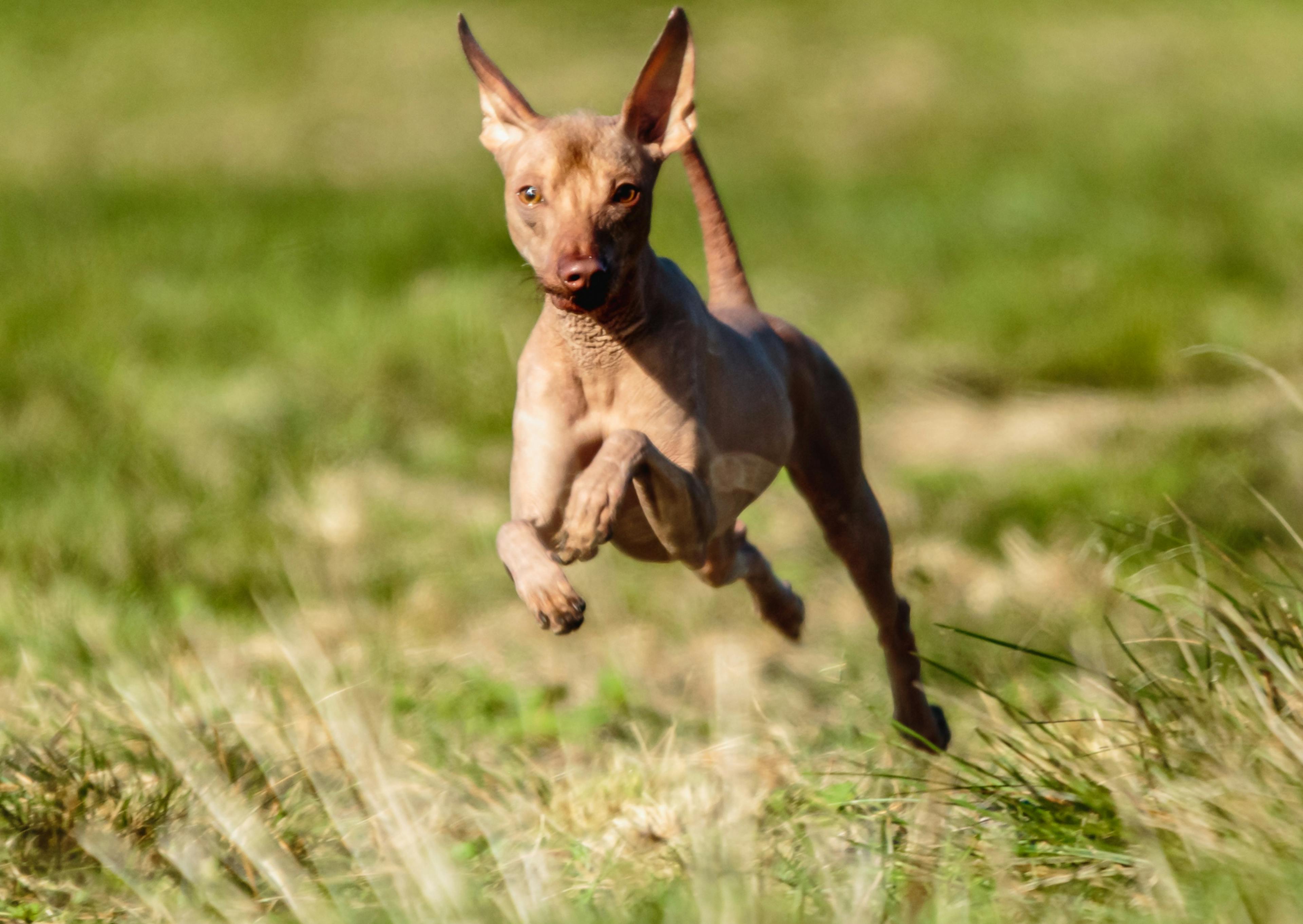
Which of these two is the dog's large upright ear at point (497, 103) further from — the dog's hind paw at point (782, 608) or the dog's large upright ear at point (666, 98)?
the dog's hind paw at point (782, 608)

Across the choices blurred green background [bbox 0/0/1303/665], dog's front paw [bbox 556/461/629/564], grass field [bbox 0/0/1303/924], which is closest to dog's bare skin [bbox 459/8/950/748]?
dog's front paw [bbox 556/461/629/564]

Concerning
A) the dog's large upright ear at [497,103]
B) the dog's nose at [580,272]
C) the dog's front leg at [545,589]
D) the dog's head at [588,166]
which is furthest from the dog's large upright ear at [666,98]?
the dog's front leg at [545,589]

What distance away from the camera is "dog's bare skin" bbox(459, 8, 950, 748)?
2.61m

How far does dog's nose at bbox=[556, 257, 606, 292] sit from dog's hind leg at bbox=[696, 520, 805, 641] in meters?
0.68

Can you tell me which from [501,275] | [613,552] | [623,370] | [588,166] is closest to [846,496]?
[623,370]

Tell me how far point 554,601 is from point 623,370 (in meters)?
0.50

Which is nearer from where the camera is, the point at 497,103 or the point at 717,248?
the point at 497,103

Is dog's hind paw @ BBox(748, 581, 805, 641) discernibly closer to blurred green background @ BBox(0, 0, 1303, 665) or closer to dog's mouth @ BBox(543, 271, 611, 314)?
blurred green background @ BBox(0, 0, 1303, 665)

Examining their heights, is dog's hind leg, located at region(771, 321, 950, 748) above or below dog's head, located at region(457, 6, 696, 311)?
below

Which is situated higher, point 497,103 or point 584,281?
point 497,103

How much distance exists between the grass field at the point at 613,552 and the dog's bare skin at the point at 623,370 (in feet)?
1.94

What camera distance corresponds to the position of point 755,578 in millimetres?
3424

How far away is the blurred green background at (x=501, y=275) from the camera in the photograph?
20.3 ft

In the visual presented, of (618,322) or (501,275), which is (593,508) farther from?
(501,275)
